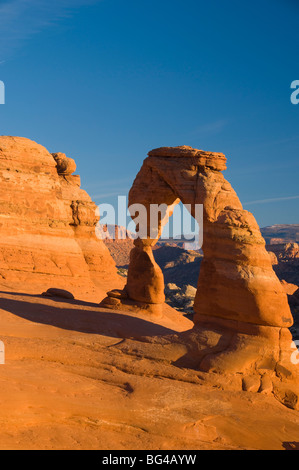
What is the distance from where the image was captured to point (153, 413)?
290 inches

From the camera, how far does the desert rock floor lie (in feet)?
21.1

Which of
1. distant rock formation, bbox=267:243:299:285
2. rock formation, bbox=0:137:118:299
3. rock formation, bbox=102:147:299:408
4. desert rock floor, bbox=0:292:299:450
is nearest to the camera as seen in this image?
desert rock floor, bbox=0:292:299:450

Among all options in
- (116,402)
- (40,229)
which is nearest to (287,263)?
(40,229)

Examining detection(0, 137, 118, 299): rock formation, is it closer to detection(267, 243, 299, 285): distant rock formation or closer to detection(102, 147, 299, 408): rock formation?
detection(102, 147, 299, 408): rock formation

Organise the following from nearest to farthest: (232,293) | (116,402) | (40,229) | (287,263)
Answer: (116,402) < (232,293) < (40,229) < (287,263)

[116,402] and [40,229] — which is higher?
[40,229]

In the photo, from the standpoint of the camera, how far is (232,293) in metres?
10.5

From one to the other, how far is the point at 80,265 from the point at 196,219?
11226mm

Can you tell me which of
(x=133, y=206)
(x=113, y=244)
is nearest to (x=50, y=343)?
(x=133, y=206)

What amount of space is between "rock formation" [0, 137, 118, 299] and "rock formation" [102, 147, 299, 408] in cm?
925

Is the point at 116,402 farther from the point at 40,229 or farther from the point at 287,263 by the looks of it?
the point at 287,263

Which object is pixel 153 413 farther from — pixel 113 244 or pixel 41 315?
pixel 113 244

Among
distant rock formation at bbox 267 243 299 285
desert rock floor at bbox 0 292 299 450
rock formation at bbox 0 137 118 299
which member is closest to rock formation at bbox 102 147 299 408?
desert rock floor at bbox 0 292 299 450

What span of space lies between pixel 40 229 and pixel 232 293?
41.7 feet
